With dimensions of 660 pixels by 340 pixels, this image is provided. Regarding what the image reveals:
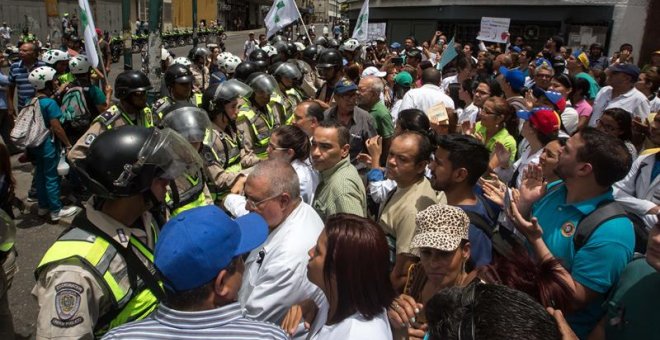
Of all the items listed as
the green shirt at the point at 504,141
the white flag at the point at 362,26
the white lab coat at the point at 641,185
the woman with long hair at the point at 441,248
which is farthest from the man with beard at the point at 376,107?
the white flag at the point at 362,26

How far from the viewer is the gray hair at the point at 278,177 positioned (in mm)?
3061

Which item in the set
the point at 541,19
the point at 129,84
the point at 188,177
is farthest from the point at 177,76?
the point at 541,19

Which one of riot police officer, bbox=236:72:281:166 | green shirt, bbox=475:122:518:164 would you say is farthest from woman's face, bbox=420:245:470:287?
riot police officer, bbox=236:72:281:166

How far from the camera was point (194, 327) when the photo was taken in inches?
67.5

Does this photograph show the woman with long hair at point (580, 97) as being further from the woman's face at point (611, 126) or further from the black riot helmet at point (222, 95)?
the black riot helmet at point (222, 95)

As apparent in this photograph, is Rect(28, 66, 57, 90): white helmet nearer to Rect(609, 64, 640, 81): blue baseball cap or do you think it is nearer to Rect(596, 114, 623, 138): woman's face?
Rect(596, 114, 623, 138): woman's face

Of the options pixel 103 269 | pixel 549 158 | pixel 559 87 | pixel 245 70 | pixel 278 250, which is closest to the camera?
pixel 103 269

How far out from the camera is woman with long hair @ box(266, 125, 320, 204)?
4.12 metres

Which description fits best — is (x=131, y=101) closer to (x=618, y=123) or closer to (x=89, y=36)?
(x=89, y=36)

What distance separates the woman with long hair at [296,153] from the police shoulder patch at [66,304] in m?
2.25

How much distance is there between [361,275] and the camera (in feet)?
6.94

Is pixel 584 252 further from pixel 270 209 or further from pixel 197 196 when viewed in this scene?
pixel 197 196

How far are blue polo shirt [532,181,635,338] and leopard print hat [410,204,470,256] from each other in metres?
0.62

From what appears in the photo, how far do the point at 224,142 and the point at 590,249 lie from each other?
367cm
